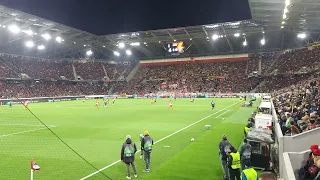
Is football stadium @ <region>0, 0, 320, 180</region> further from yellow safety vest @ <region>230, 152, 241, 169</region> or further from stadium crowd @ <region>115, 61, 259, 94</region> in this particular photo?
stadium crowd @ <region>115, 61, 259, 94</region>

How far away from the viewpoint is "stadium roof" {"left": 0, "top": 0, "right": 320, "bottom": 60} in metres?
50.2

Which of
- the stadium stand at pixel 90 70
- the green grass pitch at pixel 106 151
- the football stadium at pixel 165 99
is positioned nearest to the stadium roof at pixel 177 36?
the football stadium at pixel 165 99

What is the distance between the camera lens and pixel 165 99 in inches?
2862

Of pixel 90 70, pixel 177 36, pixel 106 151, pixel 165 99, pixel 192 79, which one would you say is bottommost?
pixel 106 151

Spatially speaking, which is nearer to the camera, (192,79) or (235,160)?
(235,160)

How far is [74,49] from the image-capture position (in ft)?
299

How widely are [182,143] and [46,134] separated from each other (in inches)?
430

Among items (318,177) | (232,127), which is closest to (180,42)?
(232,127)

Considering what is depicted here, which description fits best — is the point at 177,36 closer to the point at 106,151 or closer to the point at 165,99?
the point at 165,99

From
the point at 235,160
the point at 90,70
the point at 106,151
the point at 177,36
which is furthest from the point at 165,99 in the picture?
the point at 235,160

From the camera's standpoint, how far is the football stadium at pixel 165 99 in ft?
38.1

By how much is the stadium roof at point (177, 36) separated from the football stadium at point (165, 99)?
0.31 metres

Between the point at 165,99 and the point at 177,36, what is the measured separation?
18.6m

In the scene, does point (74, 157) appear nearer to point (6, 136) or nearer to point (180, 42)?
point (6, 136)
